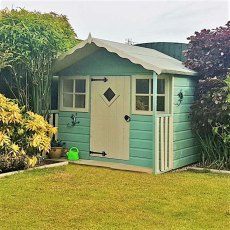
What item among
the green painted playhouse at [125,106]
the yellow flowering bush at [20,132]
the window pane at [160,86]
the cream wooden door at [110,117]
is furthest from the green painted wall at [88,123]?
the yellow flowering bush at [20,132]

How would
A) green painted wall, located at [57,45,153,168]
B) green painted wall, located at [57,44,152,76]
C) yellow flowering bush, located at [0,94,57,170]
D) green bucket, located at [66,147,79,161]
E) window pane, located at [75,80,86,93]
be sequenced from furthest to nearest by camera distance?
window pane, located at [75,80,86,93] < green bucket, located at [66,147,79,161] < green painted wall, located at [57,44,152,76] < green painted wall, located at [57,45,153,168] < yellow flowering bush, located at [0,94,57,170]

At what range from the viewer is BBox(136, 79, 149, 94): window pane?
7.21m

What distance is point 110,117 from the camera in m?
7.68

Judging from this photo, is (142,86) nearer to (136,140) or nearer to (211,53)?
(136,140)

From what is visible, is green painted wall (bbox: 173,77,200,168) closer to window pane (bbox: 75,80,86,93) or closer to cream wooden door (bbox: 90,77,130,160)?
cream wooden door (bbox: 90,77,130,160)

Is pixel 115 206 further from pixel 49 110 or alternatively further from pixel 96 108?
pixel 49 110

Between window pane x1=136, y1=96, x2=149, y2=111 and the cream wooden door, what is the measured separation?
209mm

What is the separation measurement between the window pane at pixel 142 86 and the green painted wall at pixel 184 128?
53 centimetres

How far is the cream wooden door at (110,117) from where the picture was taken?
293 inches

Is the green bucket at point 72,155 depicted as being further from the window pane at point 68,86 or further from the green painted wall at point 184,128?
the green painted wall at point 184,128

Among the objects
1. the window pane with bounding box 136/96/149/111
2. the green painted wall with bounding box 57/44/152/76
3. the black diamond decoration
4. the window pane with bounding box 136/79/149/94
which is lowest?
the window pane with bounding box 136/96/149/111

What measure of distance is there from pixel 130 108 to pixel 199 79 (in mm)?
1674

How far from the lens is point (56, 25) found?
7898 mm

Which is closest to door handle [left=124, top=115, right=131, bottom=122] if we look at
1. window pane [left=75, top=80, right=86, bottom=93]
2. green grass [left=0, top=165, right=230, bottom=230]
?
green grass [left=0, top=165, right=230, bottom=230]
